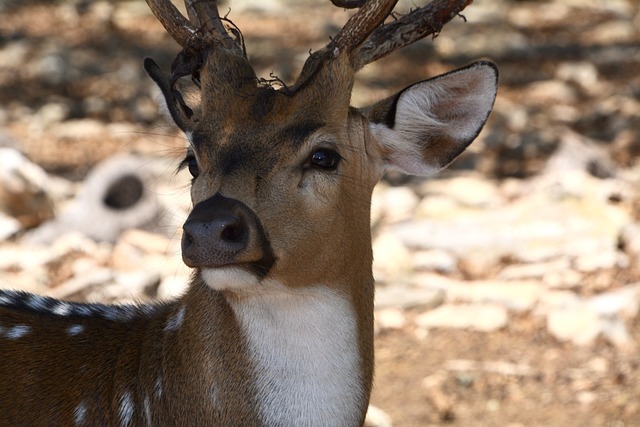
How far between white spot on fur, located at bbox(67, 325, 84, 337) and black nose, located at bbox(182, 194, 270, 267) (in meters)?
1.02

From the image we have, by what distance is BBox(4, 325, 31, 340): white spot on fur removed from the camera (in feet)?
13.0

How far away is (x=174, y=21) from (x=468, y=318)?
12.5 feet

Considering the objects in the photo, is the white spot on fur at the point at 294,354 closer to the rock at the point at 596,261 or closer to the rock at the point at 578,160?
the rock at the point at 596,261

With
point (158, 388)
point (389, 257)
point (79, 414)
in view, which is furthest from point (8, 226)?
point (158, 388)

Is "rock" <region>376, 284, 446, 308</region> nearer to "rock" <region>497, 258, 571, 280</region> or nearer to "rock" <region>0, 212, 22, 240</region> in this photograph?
"rock" <region>497, 258, 571, 280</region>

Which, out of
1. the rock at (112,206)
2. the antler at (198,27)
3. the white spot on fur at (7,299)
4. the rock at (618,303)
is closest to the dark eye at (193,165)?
Result: the antler at (198,27)

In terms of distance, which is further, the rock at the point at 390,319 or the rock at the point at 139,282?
the rock at the point at 390,319

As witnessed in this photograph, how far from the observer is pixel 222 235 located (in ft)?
10.2

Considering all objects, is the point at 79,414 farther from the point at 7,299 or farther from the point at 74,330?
the point at 7,299

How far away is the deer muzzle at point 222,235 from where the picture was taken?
3.09m

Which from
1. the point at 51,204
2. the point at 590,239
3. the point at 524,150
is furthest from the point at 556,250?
the point at 51,204

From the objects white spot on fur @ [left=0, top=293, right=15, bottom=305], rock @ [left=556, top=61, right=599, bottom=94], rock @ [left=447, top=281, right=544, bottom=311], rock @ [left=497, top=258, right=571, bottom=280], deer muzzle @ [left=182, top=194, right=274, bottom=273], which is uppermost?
rock @ [left=556, top=61, right=599, bottom=94]

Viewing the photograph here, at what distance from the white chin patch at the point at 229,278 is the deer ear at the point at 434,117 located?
2.89 feet

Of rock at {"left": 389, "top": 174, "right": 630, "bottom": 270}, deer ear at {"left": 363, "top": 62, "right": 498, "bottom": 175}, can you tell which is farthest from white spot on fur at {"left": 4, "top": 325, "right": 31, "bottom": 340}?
rock at {"left": 389, "top": 174, "right": 630, "bottom": 270}
